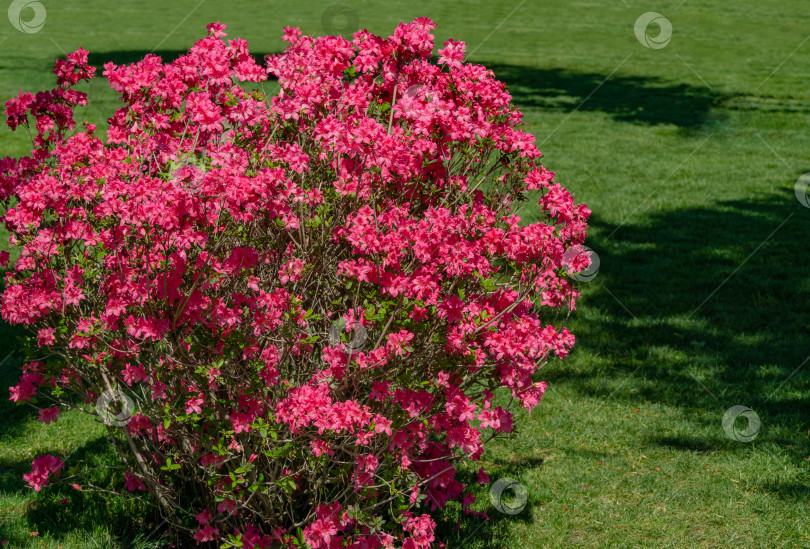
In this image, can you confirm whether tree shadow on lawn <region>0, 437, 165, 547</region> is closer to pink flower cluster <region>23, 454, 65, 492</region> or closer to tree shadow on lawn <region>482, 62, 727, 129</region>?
pink flower cluster <region>23, 454, 65, 492</region>

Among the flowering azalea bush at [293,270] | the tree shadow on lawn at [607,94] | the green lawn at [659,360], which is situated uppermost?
the flowering azalea bush at [293,270]

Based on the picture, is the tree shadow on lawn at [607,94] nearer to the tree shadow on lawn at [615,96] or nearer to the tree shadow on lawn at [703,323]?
the tree shadow on lawn at [615,96]

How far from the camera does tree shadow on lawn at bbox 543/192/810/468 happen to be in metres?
5.92

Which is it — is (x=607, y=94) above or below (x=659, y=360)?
below

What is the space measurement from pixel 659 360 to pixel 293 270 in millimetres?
3921

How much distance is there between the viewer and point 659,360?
6.60 m

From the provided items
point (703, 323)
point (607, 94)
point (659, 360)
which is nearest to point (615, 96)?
point (607, 94)

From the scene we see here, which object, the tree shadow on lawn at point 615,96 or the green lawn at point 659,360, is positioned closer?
the green lawn at point 659,360

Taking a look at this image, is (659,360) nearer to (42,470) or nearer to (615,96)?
(42,470)

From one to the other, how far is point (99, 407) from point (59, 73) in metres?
1.60

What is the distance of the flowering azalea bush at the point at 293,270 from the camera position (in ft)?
11.3

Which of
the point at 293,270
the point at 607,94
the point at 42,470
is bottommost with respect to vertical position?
the point at 607,94

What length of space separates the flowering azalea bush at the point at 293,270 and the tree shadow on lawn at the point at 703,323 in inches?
91.8

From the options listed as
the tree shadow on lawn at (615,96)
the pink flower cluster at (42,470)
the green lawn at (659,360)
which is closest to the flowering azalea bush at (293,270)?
the pink flower cluster at (42,470)
